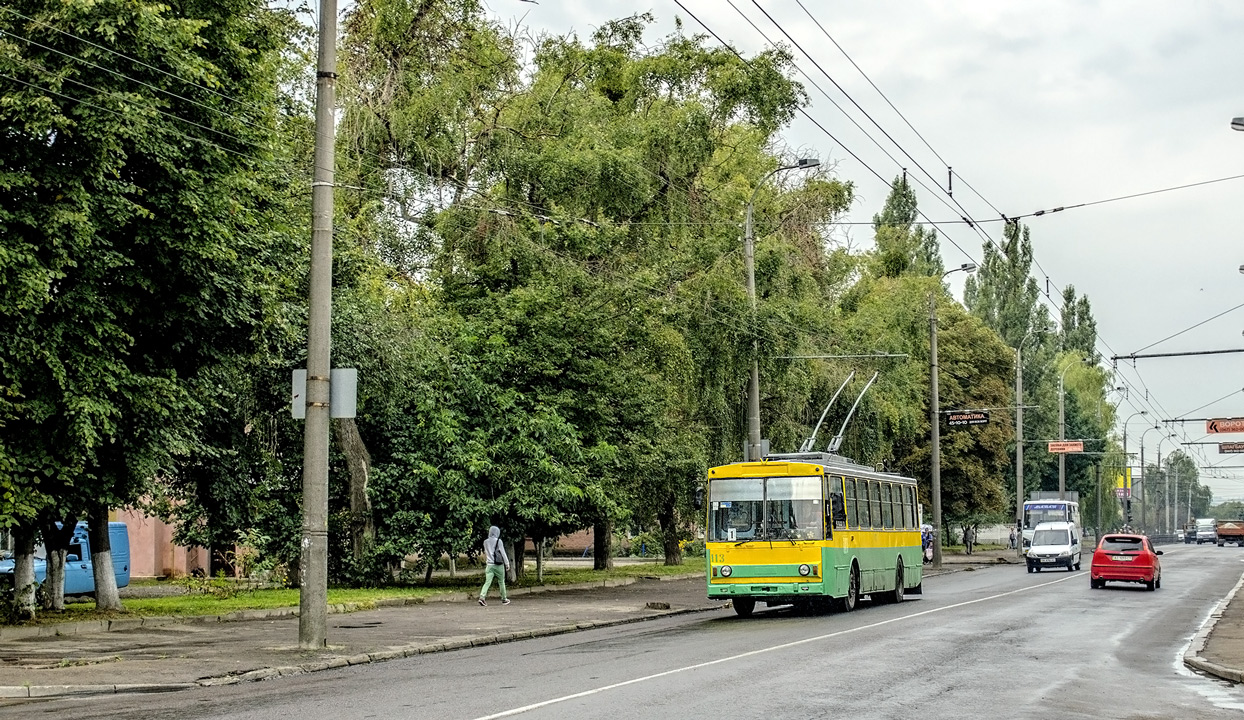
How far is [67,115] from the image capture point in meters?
18.8

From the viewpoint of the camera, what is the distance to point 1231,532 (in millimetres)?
113188

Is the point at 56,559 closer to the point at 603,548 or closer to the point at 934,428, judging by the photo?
the point at 603,548

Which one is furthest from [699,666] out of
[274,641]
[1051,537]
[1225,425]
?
[1225,425]

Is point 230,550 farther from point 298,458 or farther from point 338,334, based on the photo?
point 338,334

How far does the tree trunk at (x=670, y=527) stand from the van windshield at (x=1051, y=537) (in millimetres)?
14677

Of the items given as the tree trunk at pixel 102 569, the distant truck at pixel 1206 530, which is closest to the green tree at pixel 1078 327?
the distant truck at pixel 1206 530

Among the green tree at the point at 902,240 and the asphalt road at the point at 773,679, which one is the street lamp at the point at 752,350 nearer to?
the asphalt road at the point at 773,679

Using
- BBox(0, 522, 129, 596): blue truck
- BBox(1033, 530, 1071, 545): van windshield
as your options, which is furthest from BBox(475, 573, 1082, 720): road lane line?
BBox(1033, 530, 1071, 545): van windshield

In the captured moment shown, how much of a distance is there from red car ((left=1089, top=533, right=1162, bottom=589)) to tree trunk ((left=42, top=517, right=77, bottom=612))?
27360mm

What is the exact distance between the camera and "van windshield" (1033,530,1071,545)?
5397cm

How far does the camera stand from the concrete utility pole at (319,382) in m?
17.9

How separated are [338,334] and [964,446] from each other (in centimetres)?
4995

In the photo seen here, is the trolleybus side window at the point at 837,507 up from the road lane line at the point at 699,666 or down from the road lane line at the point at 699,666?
up

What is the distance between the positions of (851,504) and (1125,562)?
15.0 m
